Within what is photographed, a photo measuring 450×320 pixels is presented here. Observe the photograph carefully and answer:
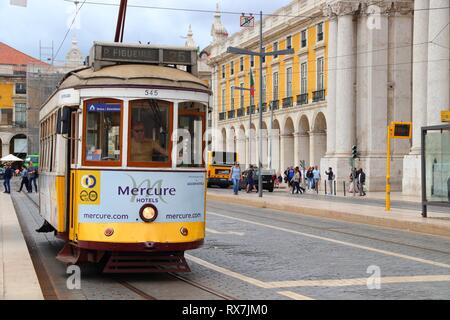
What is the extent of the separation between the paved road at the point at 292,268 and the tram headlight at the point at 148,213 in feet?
2.93

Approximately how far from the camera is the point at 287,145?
64.4 meters

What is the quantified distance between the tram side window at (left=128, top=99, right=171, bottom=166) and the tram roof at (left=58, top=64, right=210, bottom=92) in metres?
0.27

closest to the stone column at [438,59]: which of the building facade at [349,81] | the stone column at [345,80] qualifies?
the building facade at [349,81]

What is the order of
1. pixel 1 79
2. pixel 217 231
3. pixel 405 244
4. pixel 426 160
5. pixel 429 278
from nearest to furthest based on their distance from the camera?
1. pixel 429 278
2. pixel 405 244
3. pixel 217 231
4. pixel 426 160
5. pixel 1 79

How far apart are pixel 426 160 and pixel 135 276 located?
11.9 m

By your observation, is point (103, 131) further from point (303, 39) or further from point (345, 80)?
point (303, 39)

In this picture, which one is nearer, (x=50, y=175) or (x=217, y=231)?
(x=50, y=175)

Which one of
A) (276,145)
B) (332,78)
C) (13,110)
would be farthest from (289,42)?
(13,110)

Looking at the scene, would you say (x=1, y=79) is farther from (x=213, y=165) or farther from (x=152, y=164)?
(x=152, y=164)

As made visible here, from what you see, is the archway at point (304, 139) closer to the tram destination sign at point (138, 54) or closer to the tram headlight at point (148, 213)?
the tram destination sign at point (138, 54)

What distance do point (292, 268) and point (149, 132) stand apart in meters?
3.33

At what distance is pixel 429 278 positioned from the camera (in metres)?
10.7
